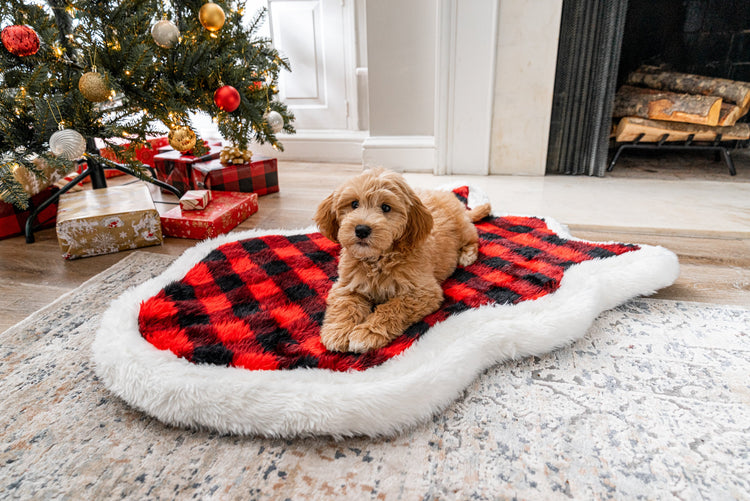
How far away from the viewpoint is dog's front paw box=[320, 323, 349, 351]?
1127 mm

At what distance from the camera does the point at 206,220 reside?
6.68 ft

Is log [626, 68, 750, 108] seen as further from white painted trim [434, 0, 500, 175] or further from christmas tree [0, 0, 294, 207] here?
christmas tree [0, 0, 294, 207]

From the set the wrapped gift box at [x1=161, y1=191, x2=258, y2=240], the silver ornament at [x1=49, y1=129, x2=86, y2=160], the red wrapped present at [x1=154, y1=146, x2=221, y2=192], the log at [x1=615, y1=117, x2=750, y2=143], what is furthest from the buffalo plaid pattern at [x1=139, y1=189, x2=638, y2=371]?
the log at [x1=615, y1=117, x2=750, y2=143]

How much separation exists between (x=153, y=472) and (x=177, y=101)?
1560mm

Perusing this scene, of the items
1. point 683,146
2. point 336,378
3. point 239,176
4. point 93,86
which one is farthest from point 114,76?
point 683,146

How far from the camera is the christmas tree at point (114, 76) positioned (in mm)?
1646

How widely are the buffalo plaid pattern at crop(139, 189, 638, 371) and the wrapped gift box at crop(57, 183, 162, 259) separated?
47cm

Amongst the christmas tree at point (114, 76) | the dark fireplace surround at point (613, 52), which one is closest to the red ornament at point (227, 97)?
the christmas tree at point (114, 76)

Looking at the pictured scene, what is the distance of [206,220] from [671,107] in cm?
296

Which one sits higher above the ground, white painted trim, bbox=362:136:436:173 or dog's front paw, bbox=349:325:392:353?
white painted trim, bbox=362:136:436:173

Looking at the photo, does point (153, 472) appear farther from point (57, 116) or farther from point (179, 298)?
point (57, 116)

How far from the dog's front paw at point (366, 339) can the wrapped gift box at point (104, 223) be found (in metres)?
1.27

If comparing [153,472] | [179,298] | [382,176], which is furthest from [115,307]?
[382,176]

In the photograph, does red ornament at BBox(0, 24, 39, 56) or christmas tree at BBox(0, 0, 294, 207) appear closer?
red ornament at BBox(0, 24, 39, 56)
